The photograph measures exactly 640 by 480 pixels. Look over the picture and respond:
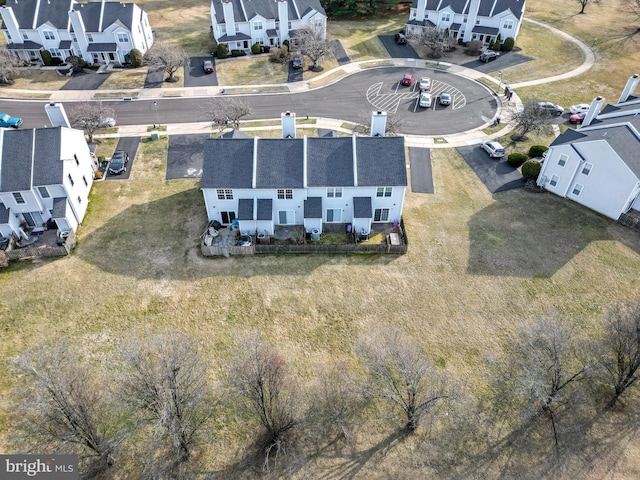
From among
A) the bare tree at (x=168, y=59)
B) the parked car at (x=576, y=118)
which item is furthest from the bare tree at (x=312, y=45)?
the parked car at (x=576, y=118)

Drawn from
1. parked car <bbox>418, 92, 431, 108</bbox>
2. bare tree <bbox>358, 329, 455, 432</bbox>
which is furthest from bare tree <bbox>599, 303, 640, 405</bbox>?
parked car <bbox>418, 92, 431, 108</bbox>

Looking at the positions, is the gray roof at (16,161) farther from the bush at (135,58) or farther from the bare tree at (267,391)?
the bush at (135,58)

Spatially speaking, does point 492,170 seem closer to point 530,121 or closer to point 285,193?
point 530,121

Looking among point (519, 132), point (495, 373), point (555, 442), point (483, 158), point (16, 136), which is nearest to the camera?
point (555, 442)

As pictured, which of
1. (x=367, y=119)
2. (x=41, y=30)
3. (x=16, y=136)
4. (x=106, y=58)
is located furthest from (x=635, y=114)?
(x=41, y=30)

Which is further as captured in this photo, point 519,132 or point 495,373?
point 519,132

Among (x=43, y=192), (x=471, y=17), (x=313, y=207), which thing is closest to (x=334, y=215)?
(x=313, y=207)

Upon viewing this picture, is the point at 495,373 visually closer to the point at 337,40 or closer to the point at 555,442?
the point at 555,442
